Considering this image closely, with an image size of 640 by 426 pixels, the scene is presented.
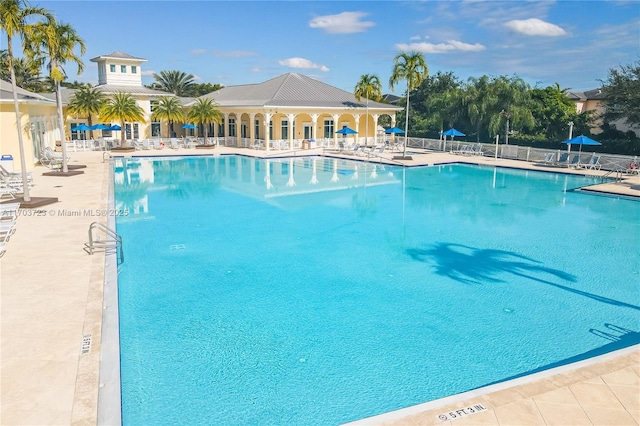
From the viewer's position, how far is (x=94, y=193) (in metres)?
16.3

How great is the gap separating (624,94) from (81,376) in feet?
97.0

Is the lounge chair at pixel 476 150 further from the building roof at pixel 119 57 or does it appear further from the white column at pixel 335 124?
the building roof at pixel 119 57

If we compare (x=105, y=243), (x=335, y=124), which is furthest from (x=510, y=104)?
(x=105, y=243)

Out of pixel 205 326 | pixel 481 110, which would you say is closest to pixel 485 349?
pixel 205 326

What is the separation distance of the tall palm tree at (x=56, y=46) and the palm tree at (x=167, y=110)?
13.7 meters

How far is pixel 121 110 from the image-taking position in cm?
3058

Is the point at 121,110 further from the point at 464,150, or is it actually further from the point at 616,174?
the point at 616,174

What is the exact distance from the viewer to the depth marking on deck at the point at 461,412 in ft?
15.1

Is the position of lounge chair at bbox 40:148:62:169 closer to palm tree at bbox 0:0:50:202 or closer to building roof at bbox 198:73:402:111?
palm tree at bbox 0:0:50:202

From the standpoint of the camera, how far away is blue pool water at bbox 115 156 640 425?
5.89 metres

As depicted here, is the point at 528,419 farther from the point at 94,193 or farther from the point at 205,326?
the point at 94,193

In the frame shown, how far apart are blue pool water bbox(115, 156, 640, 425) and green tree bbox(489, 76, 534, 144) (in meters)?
15.2

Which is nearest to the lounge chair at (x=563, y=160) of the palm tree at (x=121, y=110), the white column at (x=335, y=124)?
the white column at (x=335, y=124)

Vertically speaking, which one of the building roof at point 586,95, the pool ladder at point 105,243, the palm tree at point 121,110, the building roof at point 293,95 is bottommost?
the pool ladder at point 105,243
